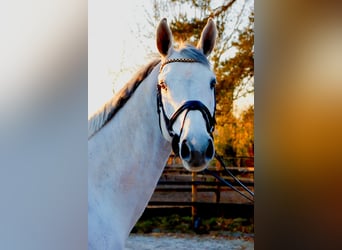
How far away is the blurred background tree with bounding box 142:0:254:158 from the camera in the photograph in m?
2.46

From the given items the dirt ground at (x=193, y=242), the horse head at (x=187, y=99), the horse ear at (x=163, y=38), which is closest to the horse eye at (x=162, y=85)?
the horse head at (x=187, y=99)

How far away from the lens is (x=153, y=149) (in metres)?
2.48

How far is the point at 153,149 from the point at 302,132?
100cm

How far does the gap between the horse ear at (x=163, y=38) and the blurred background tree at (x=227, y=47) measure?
34 mm

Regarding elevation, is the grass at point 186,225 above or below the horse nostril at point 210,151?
below

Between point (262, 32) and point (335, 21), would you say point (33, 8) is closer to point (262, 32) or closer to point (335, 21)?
point (262, 32)

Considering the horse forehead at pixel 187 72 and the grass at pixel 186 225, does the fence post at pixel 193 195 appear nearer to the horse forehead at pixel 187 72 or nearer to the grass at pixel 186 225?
the grass at pixel 186 225

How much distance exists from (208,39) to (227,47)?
4.9 inches

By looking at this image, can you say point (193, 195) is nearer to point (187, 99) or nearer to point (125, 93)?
point (187, 99)

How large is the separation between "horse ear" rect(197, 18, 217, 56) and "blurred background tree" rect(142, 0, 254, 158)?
0.09 feet

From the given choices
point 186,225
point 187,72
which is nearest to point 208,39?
point 187,72

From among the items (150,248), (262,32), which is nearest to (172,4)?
(262,32)

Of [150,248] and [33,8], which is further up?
[33,8]

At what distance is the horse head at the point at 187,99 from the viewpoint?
2.35 metres
